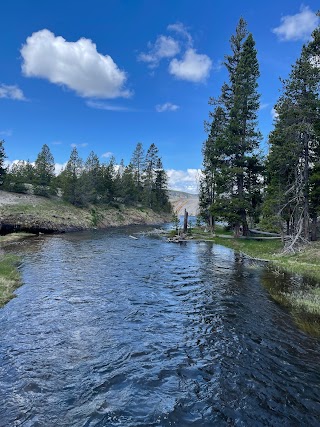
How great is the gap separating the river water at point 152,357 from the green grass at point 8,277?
66 centimetres

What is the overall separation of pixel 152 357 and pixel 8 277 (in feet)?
46.1

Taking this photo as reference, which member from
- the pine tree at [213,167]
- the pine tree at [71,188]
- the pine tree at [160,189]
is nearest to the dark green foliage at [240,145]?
the pine tree at [213,167]

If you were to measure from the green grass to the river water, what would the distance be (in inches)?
26.1

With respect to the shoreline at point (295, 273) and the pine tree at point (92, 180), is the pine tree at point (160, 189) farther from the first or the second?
the shoreline at point (295, 273)

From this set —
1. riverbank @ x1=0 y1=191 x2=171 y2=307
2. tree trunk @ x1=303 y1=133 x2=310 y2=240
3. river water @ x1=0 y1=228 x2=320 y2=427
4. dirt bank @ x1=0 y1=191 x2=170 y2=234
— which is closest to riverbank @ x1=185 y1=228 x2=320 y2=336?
river water @ x1=0 y1=228 x2=320 y2=427

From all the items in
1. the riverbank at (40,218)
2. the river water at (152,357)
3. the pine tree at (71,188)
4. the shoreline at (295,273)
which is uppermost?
the pine tree at (71,188)

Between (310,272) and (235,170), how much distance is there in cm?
2164

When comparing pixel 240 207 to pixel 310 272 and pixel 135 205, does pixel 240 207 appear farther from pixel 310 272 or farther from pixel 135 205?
pixel 135 205

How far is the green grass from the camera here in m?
16.9

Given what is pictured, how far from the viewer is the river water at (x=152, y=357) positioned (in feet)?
26.2

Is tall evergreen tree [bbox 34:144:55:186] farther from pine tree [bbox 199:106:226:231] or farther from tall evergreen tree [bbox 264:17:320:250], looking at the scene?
tall evergreen tree [bbox 264:17:320:250]

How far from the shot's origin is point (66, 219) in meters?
58.7

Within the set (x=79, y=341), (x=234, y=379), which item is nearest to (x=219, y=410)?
(x=234, y=379)

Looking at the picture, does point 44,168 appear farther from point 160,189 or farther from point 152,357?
point 152,357
